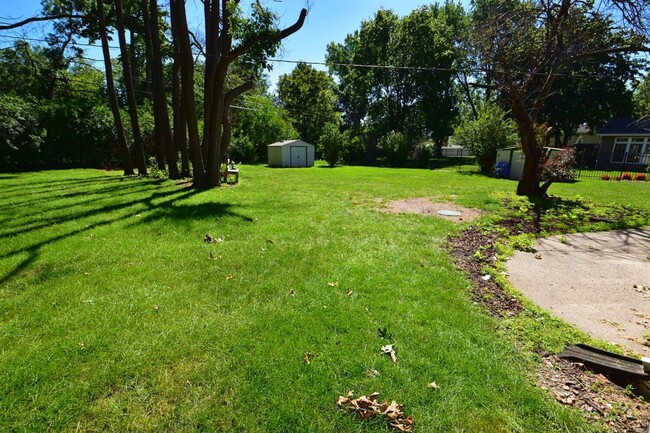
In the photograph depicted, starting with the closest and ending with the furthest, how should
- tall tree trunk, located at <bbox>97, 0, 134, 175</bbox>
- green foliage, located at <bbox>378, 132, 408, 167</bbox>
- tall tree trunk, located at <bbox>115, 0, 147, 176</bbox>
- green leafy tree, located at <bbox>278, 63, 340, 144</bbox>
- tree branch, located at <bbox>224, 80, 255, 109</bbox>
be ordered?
1. tree branch, located at <bbox>224, 80, 255, 109</bbox>
2. tall tree trunk, located at <bbox>97, 0, 134, 175</bbox>
3. tall tree trunk, located at <bbox>115, 0, 147, 176</bbox>
4. green foliage, located at <bbox>378, 132, 408, 167</bbox>
5. green leafy tree, located at <bbox>278, 63, 340, 144</bbox>

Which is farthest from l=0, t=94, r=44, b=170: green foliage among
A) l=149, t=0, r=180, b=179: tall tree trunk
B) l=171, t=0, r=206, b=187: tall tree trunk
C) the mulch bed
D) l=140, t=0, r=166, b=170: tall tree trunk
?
the mulch bed

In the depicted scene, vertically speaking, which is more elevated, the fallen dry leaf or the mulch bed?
the fallen dry leaf

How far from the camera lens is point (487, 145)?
19.4m

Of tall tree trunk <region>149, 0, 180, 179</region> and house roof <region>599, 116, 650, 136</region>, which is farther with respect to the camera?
house roof <region>599, 116, 650, 136</region>

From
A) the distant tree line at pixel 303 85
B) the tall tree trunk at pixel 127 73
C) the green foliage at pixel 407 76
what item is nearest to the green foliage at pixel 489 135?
the distant tree line at pixel 303 85

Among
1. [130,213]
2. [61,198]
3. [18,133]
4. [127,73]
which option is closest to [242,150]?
[18,133]

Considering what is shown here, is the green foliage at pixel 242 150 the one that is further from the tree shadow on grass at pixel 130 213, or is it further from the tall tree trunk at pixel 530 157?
the tall tree trunk at pixel 530 157

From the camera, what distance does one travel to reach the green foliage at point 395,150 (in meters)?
26.1

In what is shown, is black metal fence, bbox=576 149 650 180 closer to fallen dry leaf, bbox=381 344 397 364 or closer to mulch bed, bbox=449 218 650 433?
mulch bed, bbox=449 218 650 433

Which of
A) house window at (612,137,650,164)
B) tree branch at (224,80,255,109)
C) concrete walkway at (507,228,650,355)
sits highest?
tree branch at (224,80,255,109)

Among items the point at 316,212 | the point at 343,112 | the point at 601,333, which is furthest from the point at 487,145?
the point at 343,112

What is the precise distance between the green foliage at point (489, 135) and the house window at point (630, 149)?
13236 mm

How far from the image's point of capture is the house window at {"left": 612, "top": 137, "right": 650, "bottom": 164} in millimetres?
24672

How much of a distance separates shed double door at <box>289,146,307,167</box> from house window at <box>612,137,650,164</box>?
24685 millimetres
